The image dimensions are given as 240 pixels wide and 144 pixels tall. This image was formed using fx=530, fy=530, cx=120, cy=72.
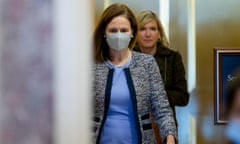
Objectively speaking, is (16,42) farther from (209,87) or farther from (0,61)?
(209,87)

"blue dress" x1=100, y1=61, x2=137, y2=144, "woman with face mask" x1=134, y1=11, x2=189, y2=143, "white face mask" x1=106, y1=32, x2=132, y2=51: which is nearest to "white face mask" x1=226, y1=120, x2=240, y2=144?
"blue dress" x1=100, y1=61, x2=137, y2=144

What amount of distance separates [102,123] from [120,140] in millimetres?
92

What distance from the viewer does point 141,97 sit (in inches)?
76.9

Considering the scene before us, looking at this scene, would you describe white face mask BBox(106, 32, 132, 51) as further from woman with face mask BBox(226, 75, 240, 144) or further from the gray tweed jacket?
woman with face mask BBox(226, 75, 240, 144)

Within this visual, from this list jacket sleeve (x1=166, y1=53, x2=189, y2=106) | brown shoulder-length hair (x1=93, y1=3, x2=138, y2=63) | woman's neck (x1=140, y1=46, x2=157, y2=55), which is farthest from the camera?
woman's neck (x1=140, y1=46, x2=157, y2=55)

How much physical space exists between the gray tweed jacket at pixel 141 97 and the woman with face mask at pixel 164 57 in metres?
0.69

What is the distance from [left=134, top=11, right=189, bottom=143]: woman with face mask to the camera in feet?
9.07

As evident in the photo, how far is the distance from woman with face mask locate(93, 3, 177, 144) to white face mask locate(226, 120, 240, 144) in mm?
662

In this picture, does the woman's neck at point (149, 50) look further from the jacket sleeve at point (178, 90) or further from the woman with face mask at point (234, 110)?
the woman with face mask at point (234, 110)

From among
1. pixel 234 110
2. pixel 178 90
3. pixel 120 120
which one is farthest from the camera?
pixel 178 90

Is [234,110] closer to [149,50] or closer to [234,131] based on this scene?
[234,131]

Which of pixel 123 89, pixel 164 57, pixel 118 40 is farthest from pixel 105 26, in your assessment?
pixel 164 57

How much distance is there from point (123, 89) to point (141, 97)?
0.25 ft

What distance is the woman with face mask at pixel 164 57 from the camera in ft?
9.07
